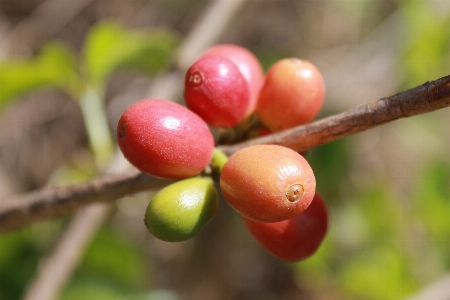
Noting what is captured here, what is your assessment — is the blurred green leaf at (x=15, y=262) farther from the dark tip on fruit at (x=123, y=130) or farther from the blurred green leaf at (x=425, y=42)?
the blurred green leaf at (x=425, y=42)

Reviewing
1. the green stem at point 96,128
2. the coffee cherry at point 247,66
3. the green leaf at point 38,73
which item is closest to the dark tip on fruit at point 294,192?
the coffee cherry at point 247,66

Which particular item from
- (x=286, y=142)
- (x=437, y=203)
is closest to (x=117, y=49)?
(x=286, y=142)

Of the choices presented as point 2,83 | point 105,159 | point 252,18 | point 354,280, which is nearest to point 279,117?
point 105,159

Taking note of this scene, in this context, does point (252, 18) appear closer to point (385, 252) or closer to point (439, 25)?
point (439, 25)

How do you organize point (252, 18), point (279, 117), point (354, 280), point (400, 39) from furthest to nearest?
point (252, 18) → point (400, 39) → point (354, 280) → point (279, 117)

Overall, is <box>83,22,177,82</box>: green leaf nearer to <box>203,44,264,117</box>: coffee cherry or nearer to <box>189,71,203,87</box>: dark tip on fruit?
<box>203,44,264,117</box>: coffee cherry
